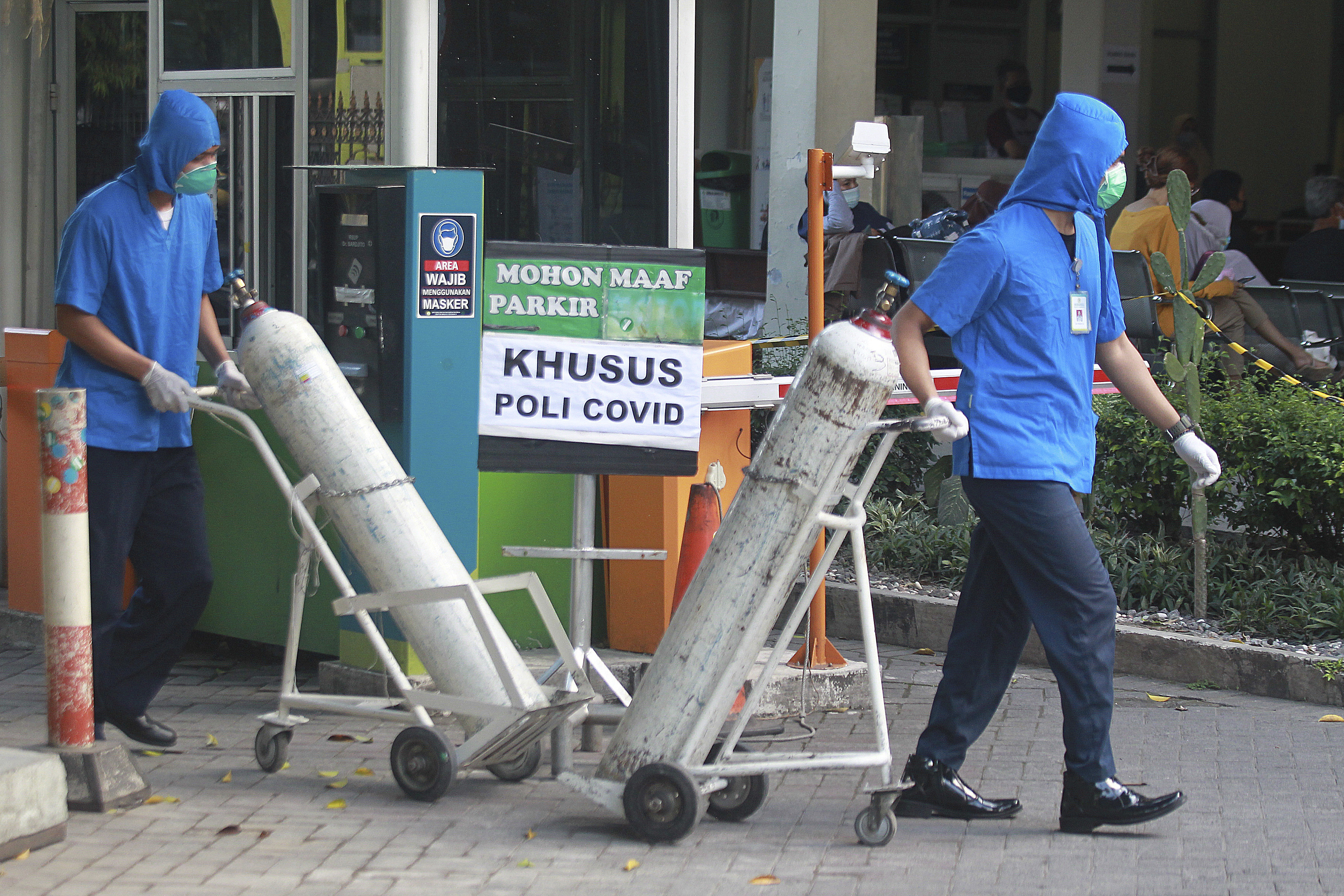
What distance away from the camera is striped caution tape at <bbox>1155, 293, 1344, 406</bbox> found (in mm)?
6535

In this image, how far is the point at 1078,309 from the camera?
13.8 ft

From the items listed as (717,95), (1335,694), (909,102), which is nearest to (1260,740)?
(1335,694)

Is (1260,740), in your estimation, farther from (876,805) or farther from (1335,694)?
(876,805)

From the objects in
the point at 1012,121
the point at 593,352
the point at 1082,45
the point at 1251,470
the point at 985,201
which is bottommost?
the point at 1251,470

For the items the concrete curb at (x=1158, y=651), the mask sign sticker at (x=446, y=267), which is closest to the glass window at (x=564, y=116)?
the mask sign sticker at (x=446, y=267)

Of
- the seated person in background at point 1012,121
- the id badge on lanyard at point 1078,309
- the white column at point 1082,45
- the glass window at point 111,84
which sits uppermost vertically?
the white column at point 1082,45

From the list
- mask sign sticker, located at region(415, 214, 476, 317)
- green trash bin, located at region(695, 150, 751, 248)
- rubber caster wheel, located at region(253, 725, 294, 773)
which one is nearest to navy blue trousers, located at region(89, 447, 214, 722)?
rubber caster wheel, located at region(253, 725, 294, 773)

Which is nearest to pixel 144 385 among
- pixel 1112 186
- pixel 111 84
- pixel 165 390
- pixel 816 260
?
pixel 165 390

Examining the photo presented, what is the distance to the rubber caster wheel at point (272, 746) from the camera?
467cm

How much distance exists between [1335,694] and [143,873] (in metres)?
3.95

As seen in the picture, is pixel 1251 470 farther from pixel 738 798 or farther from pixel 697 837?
pixel 697 837

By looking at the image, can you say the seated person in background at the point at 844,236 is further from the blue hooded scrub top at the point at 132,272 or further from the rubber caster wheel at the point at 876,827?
the rubber caster wheel at the point at 876,827

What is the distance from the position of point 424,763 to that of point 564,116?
2700mm

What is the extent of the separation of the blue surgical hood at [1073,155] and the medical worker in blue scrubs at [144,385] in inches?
87.3
